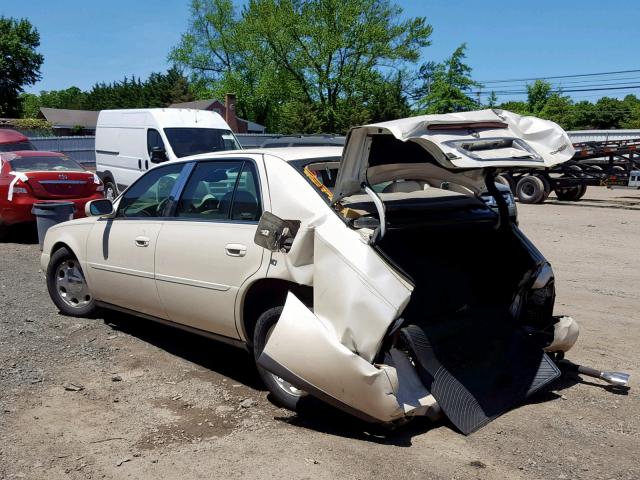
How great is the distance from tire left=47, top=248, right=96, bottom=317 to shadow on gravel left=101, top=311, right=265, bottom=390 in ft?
0.81

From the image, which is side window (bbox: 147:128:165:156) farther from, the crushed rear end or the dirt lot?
→ the crushed rear end

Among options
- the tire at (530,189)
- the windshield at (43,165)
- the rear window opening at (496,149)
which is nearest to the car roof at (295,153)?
the rear window opening at (496,149)

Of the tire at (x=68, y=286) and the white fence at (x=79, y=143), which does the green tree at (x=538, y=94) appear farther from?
the tire at (x=68, y=286)

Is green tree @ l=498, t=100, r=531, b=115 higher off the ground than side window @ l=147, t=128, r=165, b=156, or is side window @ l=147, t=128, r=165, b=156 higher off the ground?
green tree @ l=498, t=100, r=531, b=115

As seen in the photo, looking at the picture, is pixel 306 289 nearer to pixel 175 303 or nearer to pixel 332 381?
pixel 332 381

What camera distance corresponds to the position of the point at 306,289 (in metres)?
4.19

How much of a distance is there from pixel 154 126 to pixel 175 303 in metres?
→ 9.87

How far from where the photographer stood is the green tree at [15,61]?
6341 centimetres

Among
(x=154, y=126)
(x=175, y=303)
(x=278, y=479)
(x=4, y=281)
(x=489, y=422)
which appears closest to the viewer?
(x=278, y=479)

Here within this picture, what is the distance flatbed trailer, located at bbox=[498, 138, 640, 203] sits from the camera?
1920 centimetres

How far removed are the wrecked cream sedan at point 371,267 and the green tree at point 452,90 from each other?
151 feet

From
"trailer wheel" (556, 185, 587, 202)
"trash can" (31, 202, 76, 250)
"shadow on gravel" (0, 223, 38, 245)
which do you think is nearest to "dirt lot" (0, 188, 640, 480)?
"trash can" (31, 202, 76, 250)

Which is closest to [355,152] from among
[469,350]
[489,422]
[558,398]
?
[469,350]

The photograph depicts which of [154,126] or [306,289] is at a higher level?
[154,126]
